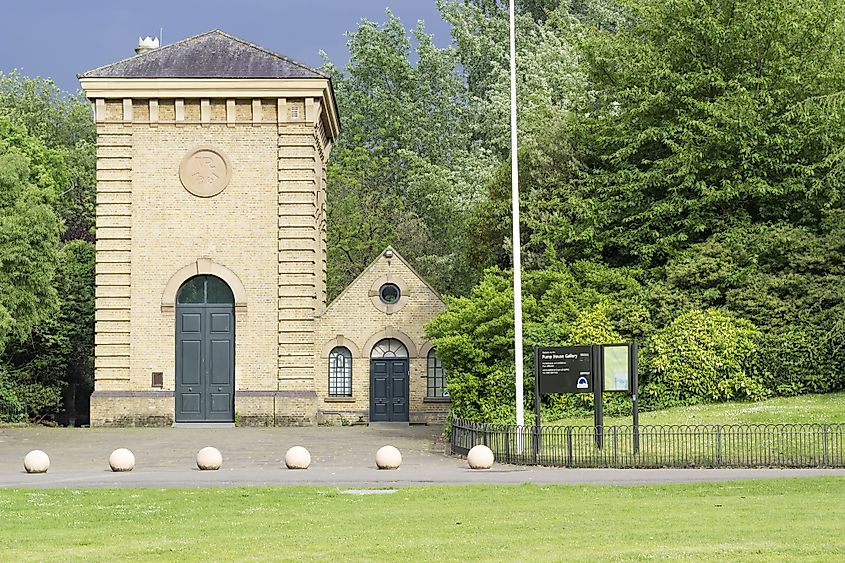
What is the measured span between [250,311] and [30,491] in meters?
21.3

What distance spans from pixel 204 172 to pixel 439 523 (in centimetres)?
2872

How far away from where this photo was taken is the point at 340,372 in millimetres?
46156

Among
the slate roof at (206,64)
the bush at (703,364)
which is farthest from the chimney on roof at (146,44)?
the bush at (703,364)

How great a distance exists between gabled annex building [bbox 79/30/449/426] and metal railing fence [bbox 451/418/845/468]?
53.2ft

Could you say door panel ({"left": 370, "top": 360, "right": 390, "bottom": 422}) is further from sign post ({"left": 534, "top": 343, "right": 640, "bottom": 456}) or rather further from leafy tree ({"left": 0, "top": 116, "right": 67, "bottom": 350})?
sign post ({"left": 534, "top": 343, "right": 640, "bottom": 456})

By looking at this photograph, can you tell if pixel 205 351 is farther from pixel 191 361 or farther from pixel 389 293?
pixel 389 293

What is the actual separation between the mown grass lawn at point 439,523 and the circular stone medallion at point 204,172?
73.7 ft

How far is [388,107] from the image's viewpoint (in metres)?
70.9

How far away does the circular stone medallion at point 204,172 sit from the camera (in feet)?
145

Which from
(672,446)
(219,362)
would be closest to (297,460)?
(672,446)

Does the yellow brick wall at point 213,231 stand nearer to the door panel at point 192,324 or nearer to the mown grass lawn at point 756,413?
the door panel at point 192,324

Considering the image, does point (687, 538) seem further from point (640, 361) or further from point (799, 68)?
point (799, 68)

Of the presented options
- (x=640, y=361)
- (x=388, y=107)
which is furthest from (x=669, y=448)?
(x=388, y=107)

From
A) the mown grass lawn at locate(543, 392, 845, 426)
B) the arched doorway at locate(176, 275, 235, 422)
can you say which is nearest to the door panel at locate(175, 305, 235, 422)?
the arched doorway at locate(176, 275, 235, 422)
